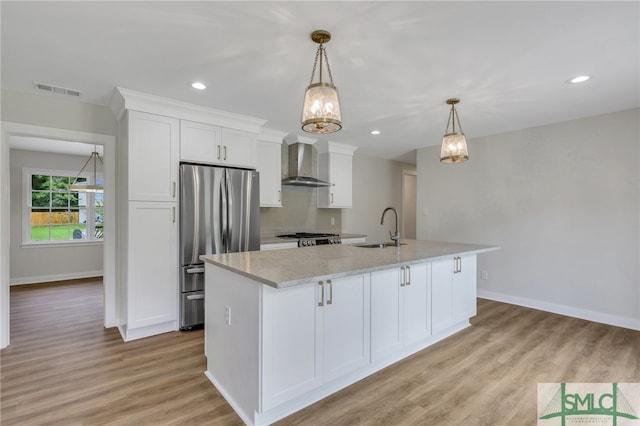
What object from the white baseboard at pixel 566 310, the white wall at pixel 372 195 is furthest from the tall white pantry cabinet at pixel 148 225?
the white baseboard at pixel 566 310

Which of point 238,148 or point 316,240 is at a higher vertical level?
point 238,148

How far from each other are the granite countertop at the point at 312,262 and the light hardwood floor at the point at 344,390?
2.89ft

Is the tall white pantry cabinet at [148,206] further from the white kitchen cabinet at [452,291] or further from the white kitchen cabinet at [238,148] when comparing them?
the white kitchen cabinet at [452,291]

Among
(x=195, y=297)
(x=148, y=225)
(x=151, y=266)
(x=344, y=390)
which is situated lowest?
(x=344, y=390)

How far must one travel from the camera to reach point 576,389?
2.17 metres

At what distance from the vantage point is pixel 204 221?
10.9 ft

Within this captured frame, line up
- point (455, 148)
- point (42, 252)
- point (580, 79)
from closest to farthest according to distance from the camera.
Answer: point (580, 79)
point (455, 148)
point (42, 252)

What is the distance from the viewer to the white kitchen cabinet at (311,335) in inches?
69.5

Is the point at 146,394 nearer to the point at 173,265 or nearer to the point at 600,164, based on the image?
the point at 173,265

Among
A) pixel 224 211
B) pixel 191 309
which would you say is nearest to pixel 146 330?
pixel 191 309

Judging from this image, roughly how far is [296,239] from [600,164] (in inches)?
148

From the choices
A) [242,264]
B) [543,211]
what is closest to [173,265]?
[242,264]

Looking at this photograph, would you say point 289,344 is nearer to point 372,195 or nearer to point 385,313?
point 385,313

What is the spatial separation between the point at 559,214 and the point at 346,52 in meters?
3.50
